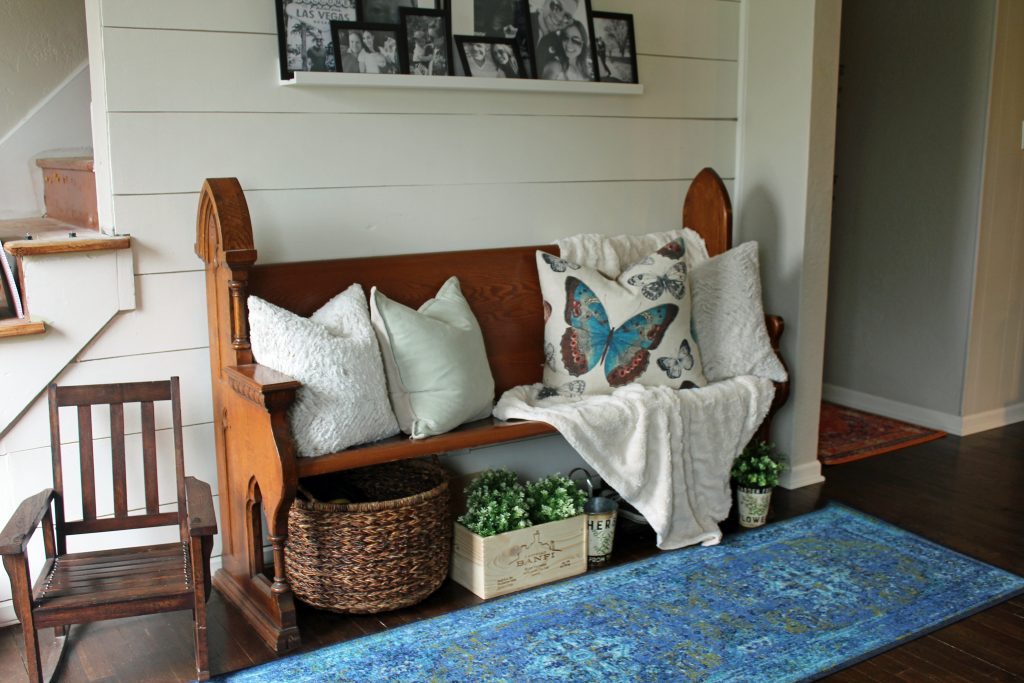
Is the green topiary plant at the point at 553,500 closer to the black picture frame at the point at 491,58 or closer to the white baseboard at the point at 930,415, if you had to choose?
the black picture frame at the point at 491,58

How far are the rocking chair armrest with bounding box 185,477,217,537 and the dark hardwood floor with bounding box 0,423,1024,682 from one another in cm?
34

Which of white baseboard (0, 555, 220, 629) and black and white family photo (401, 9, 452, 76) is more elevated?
black and white family photo (401, 9, 452, 76)

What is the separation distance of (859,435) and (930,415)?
1.27 feet

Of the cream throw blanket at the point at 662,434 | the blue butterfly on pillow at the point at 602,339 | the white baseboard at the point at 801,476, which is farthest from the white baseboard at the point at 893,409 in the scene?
the blue butterfly on pillow at the point at 602,339

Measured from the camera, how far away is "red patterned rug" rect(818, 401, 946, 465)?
12.7 feet

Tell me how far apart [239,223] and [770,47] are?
2021 mm

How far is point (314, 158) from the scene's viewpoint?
9.06 ft

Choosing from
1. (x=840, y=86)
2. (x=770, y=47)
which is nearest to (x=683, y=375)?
(x=770, y=47)

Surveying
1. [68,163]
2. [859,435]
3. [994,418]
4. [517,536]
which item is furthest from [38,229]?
[994,418]

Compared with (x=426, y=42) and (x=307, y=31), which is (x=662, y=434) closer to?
(x=426, y=42)

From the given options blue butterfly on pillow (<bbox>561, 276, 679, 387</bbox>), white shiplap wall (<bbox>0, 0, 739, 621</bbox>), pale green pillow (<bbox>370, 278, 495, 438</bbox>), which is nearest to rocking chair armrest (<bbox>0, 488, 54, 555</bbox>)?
white shiplap wall (<bbox>0, 0, 739, 621</bbox>)

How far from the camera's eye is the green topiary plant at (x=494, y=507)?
2662 millimetres

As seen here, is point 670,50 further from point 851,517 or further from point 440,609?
point 440,609

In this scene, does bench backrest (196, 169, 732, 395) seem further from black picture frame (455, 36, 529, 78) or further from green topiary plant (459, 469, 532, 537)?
black picture frame (455, 36, 529, 78)
